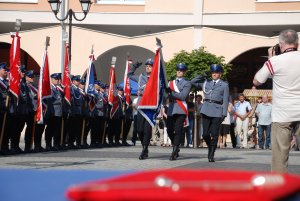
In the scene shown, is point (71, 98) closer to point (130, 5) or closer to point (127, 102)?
point (127, 102)

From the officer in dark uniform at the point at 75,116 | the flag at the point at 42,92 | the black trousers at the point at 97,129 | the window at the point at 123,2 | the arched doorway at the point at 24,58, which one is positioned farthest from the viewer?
the arched doorway at the point at 24,58

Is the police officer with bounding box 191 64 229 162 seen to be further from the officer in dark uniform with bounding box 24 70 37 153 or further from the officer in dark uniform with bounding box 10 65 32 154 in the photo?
the officer in dark uniform with bounding box 24 70 37 153

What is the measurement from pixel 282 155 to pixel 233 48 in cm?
2484

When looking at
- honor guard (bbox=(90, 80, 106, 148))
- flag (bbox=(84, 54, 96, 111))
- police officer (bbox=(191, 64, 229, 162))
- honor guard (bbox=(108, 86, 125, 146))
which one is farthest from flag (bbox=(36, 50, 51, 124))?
honor guard (bbox=(108, 86, 125, 146))

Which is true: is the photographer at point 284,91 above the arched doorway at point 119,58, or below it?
below

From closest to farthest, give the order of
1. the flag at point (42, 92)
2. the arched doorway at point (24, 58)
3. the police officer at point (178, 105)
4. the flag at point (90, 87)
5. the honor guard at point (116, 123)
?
1. the police officer at point (178, 105)
2. the flag at point (42, 92)
3. the flag at point (90, 87)
4. the honor guard at point (116, 123)
5. the arched doorway at point (24, 58)

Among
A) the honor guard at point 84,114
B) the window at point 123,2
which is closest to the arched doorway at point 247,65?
the window at point 123,2

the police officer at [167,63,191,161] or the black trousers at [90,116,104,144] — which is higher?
the police officer at [167,63,191,161]

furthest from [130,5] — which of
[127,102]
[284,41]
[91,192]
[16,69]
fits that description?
[91,192]

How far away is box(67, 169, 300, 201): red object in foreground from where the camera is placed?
2598 mm

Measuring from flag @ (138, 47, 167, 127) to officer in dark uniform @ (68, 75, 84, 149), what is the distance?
563cm

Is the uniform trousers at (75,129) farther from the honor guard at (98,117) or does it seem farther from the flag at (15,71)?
the flag at (15,71)

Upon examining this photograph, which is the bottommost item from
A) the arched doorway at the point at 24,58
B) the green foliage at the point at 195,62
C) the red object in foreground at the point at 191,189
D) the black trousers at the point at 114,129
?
the black trousers at the point at 114,129

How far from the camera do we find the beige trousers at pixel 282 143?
770 centimetres
